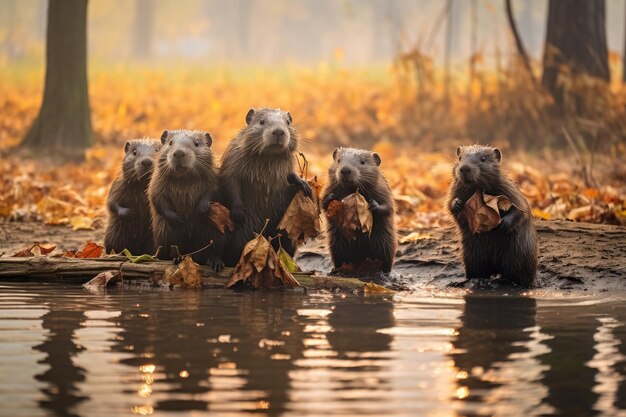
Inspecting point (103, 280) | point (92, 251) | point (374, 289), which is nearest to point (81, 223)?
point (92, 251)

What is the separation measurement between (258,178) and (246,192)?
152 millimetres

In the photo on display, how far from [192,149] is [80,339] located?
2.80m

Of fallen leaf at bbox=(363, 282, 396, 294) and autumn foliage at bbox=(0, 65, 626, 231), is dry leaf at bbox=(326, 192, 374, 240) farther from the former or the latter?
fallen leaf at bbox=(363, 282, 396, 294)

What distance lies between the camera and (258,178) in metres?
8.95

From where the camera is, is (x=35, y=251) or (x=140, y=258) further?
(x=35, y=251)

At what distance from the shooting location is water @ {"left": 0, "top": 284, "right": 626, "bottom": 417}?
4770mm

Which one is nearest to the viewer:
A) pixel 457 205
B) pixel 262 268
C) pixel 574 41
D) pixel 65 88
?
pixel 262 268

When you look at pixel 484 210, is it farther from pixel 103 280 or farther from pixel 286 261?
pixel 103 280

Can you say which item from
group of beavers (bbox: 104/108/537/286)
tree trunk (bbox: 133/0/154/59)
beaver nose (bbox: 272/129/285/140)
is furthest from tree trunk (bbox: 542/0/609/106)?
tree trunk (bbox: 133/0/154/59)

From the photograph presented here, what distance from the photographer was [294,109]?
25656mm

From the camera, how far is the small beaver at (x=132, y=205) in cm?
925

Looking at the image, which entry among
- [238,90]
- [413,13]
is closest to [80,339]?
[238,90]

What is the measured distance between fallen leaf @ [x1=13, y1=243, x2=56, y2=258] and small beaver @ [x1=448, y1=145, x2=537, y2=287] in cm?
358

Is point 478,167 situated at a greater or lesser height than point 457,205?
greater
